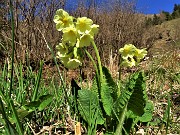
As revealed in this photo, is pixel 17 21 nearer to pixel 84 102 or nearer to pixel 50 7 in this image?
pixel 50 7

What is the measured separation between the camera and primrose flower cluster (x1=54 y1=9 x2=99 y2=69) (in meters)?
1.17

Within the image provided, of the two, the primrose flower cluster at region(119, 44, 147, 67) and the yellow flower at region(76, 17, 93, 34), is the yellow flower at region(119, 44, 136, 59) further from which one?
the yellow flower at region(76, 17, 93, 34)

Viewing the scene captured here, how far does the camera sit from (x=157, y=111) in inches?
59.4

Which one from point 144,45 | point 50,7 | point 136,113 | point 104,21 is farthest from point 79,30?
point 144,45

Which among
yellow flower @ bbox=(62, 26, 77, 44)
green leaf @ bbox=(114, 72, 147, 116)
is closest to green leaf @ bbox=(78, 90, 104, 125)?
green leaf @ bbox=(114, 72, 147, 116)

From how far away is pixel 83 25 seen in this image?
1190 millimetres

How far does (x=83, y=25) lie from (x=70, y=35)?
2.5 inches

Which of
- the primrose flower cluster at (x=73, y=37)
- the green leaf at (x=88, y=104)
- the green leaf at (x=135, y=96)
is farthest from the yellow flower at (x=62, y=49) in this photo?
the green leaf at (x=135, y=96)

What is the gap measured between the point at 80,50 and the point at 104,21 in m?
8.61

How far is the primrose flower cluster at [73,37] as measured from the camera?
3.85ft

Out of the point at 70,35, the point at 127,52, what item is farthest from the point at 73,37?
the point at 127,52

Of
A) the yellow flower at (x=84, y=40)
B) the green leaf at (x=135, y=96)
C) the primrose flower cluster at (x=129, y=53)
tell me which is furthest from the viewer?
the primrose flower cluster at (x=129, y=53)

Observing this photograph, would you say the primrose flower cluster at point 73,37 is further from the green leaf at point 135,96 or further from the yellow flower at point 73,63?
the green leaf at point 135,96

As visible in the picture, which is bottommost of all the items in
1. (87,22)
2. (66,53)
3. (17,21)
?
(66,53)
